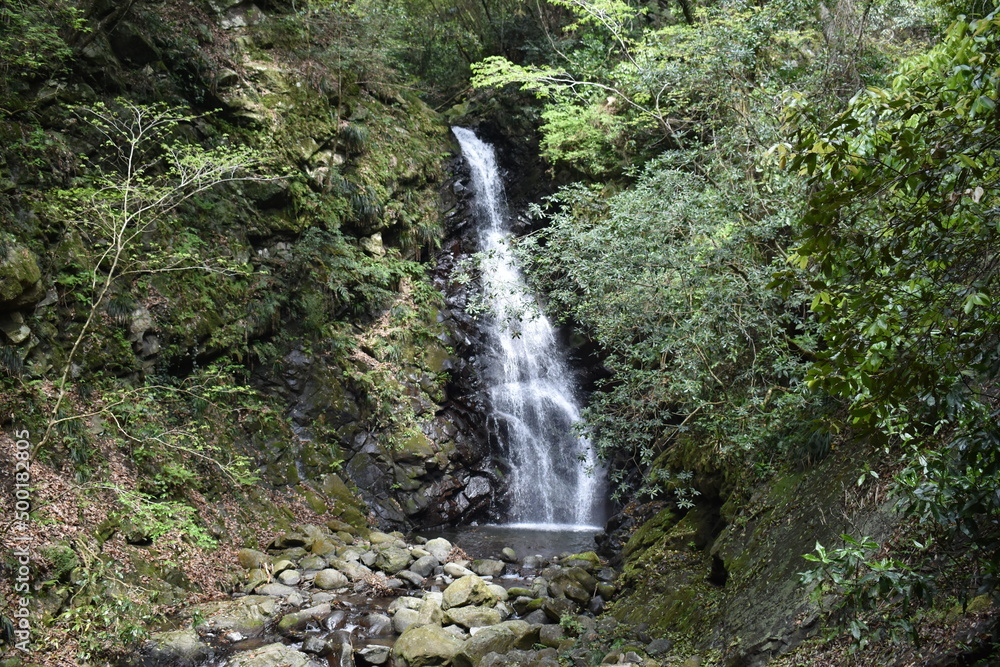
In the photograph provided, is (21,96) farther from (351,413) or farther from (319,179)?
(351,413)

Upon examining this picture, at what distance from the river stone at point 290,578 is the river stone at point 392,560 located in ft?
4.27

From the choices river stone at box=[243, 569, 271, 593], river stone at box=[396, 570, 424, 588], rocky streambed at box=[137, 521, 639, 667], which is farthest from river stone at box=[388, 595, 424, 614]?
river stone at box=[243, 569, 271, 593]

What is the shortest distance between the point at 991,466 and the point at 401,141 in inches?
578

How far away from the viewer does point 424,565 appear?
8.97m

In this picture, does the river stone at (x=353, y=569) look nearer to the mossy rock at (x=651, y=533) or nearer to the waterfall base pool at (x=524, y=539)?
the waterfall base pool at (x=524, y=539)

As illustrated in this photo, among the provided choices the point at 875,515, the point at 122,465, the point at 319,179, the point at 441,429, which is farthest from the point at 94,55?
the point at 875,515

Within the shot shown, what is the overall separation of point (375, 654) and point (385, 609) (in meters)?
1.28

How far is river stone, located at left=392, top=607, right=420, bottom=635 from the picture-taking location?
23.3 feet

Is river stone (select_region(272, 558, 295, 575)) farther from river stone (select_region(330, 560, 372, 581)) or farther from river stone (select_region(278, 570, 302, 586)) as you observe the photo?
river stone (select_region(330, 560, 372, 581))

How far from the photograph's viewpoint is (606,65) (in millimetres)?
15469

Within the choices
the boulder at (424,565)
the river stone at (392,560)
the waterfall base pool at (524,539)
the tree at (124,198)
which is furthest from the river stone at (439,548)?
the tree at (124,198)

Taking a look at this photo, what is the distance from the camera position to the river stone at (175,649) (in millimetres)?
5488

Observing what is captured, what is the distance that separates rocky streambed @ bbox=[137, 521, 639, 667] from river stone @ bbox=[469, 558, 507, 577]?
0.05ft

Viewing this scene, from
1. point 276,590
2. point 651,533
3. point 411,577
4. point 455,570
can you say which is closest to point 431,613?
point 411,577
